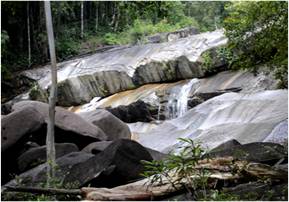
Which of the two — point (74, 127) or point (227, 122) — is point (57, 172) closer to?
point (74, 127)

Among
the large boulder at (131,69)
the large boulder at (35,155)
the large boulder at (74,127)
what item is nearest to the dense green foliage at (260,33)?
the large boulder at (35,155)

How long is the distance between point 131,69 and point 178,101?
3.70 meters

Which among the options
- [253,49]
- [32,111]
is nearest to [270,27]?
[253,49]

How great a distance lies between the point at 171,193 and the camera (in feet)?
17.0

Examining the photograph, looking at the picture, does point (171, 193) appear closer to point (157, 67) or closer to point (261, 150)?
point (261, 150)

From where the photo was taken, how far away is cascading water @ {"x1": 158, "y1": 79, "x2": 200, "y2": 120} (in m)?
15.8

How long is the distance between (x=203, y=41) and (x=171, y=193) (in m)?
14.1

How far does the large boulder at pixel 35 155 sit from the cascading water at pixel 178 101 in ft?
18.3

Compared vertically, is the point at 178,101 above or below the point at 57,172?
→ below

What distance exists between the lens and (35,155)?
10.5 m

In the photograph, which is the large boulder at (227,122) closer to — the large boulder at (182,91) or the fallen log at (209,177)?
the large boulder at (182,91)

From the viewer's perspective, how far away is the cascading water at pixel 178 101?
15.8 meters

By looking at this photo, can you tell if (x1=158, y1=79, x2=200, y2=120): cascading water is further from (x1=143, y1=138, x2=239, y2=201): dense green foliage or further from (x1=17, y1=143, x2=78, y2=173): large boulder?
(x1=143, y1=138, x2=239, y2=201): dense green foliage

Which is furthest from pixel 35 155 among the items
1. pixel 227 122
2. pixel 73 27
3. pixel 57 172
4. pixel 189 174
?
pixel 73 27
